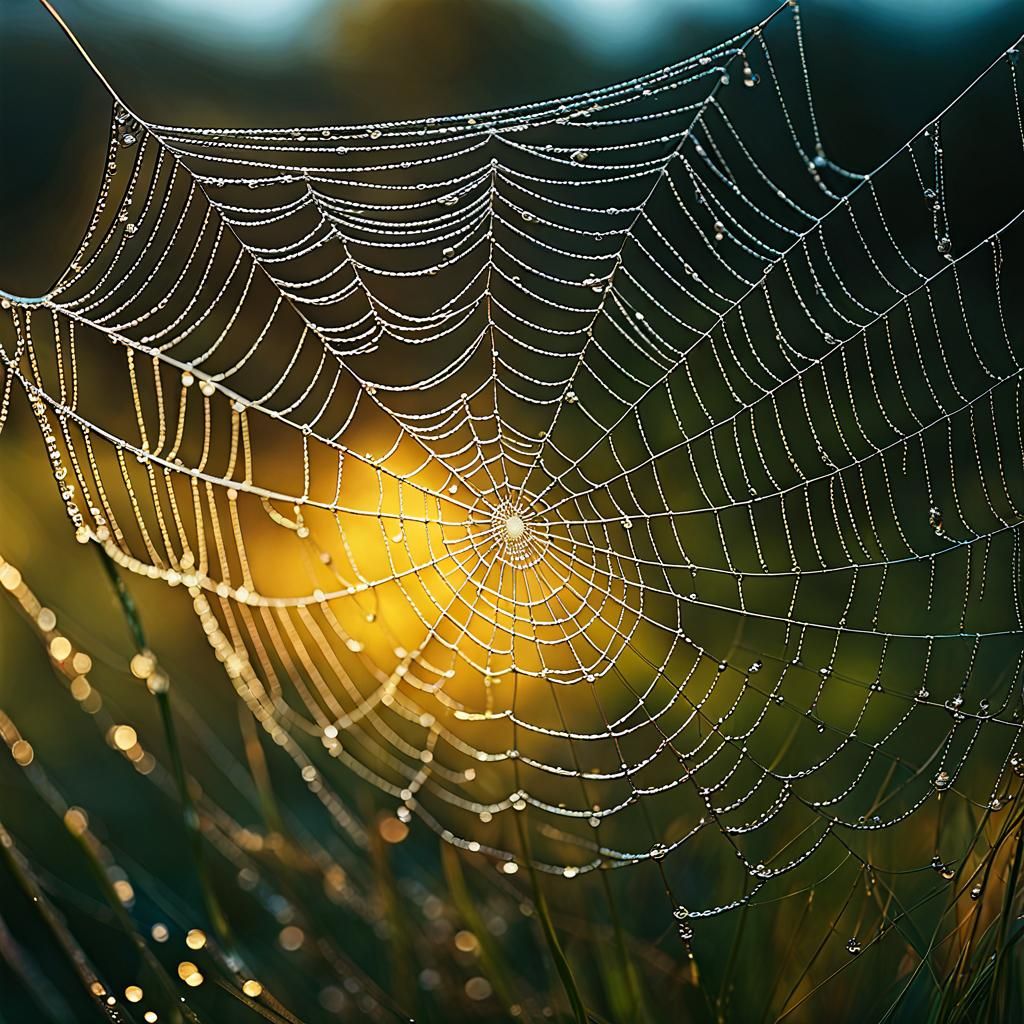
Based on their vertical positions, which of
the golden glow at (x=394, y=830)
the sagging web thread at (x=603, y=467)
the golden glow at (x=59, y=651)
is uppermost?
the sagging web thread at (x=603, y=467)

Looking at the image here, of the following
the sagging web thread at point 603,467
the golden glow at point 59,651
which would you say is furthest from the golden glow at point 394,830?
the golden glow at point 59,651

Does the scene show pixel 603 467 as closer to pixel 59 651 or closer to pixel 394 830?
pixel 394 830

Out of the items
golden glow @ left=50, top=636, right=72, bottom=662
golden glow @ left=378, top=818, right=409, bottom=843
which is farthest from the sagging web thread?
golden glow @ left=50, top=636, right=72, bottom=662

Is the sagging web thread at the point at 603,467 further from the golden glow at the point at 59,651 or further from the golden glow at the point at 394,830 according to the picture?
the golden glow at the point at 59,651

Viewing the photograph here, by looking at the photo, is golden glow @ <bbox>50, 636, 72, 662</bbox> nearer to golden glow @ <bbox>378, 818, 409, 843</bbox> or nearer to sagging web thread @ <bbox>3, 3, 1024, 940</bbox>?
sagging web thread @ <bbox>3, 3, 1024, 940</bbox>

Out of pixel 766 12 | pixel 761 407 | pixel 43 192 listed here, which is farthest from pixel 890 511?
pixel 43 192

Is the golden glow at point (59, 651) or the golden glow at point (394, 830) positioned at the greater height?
the golden glow at point (394, 830)

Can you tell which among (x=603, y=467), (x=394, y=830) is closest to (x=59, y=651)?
(x=394, y=830)

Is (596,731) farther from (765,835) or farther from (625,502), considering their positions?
(765,835)
